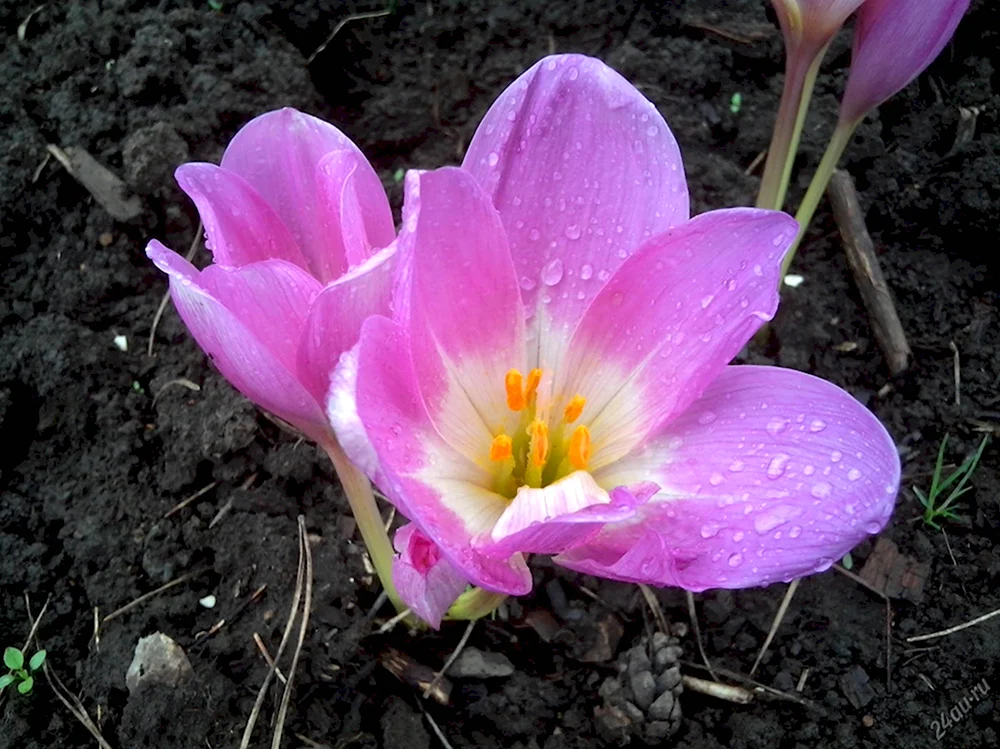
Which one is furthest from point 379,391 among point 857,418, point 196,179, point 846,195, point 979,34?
point 979,34

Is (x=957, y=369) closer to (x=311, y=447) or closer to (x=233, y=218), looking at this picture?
(x=311, y=447)

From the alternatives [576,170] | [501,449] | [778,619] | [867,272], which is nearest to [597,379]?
[501,449]

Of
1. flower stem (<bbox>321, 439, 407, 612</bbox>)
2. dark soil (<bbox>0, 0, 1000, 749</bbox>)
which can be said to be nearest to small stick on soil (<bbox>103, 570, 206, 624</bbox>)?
dark soil (<bbox>0, 0, 1000, 749</bbox>)

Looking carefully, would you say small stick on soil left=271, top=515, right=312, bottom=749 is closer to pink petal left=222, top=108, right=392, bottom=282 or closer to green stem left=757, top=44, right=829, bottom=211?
pink petal left=222, top=108, right=392, bottom=282

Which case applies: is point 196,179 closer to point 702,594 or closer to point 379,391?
point 379,391

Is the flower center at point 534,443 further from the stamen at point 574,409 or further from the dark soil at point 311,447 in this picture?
the dark soil at point 311,447

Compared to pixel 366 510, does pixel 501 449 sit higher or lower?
higher
